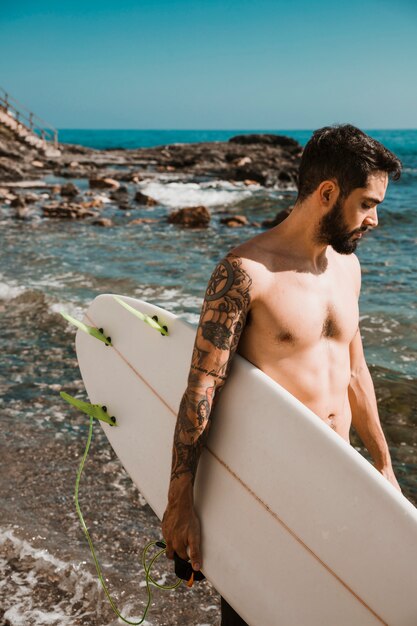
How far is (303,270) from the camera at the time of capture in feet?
7.02

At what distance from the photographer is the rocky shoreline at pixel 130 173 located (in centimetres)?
1798

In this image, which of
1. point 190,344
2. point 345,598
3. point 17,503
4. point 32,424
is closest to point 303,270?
point 190,344

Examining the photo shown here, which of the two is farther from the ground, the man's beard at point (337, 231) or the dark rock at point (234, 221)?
the man's beard at point (337, 231)

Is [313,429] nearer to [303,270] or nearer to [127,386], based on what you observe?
[303,270]

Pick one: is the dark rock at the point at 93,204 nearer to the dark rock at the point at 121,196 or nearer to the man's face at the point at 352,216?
the dark rock at the point at 121,196

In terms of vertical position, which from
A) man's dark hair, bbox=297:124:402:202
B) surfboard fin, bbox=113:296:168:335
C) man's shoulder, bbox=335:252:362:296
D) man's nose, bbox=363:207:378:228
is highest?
man's dark hair, bbox=297:124:402:202

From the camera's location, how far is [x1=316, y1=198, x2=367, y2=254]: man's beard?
6.63 ft

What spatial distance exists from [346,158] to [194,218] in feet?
50.0

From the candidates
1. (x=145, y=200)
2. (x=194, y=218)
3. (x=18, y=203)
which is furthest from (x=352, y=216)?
(x=145, y=200)

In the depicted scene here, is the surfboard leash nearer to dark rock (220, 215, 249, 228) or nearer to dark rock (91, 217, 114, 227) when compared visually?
dark rock (91, 217, 114, 227)

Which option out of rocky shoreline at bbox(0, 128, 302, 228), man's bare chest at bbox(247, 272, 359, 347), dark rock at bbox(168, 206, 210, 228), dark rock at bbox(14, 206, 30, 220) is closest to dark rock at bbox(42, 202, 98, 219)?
rocky shoreline at bbox(0, 128, 302, 228)

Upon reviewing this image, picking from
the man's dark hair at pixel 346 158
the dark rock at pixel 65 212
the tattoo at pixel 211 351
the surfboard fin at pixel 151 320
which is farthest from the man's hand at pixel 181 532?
the dark rock at pixel 65 212

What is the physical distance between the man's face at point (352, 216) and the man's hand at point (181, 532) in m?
0.98

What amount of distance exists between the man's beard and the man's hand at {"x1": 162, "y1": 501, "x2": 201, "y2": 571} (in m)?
0.97
